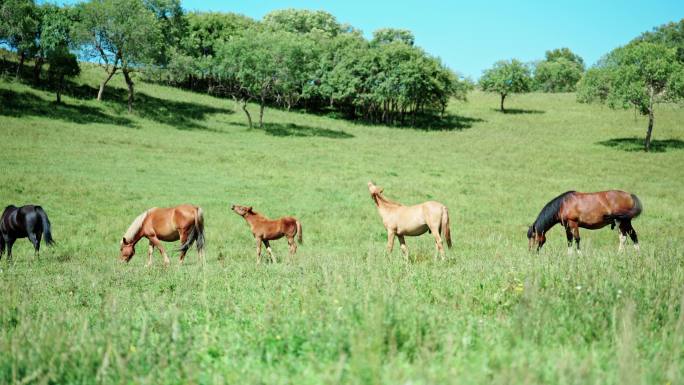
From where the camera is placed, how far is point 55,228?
17547 millimetres

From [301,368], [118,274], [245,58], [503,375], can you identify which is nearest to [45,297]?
[118,274]

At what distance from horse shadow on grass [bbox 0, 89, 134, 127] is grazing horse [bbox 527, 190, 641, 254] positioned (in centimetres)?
3731

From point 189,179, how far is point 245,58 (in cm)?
2528

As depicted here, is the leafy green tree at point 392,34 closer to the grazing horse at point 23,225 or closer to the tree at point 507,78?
the tree at point 507,78

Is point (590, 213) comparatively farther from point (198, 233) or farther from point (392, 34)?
point (392, 34)

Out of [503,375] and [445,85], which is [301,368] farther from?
[445,85]

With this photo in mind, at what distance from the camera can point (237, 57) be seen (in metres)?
49.7

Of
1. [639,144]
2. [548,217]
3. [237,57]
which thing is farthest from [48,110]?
[639,144]

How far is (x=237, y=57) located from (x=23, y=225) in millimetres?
38409

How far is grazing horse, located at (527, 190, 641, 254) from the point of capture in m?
13.4

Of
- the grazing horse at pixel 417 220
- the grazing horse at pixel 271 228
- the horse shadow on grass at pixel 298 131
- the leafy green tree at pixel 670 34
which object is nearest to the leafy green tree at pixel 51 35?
the horse shadow on grass at pixel 298 131

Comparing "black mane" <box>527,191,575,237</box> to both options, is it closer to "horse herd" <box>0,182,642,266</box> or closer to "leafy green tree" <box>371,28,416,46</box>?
"horse herd" <box>0,182,642,266</box>

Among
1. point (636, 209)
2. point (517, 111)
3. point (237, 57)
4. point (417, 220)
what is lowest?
point (417, 220)

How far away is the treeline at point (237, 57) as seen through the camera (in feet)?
148
